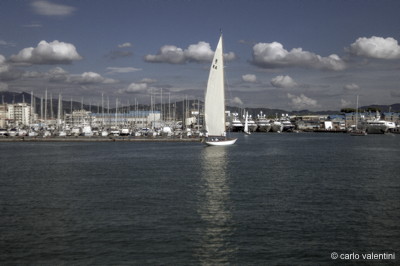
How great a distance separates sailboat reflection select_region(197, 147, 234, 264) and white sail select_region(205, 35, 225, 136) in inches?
1550

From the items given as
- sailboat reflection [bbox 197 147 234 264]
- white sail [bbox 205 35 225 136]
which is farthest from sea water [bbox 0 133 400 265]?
white sail [bbox 205 35 225 136]

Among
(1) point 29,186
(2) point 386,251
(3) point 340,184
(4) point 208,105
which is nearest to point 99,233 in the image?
(2) point 386,251

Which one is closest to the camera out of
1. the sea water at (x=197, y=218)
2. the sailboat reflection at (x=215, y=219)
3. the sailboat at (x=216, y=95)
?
the sea water at (x=197, y=218)

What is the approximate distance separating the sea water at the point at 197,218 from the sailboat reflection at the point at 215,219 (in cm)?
6

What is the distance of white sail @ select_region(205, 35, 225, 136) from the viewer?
300ft

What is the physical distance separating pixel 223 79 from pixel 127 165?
112ft

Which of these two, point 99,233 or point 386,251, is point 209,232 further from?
point 386,251

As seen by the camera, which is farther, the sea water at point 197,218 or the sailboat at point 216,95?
the sailboat at point 216,95

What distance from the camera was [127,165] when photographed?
2667 inches

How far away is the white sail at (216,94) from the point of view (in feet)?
300
